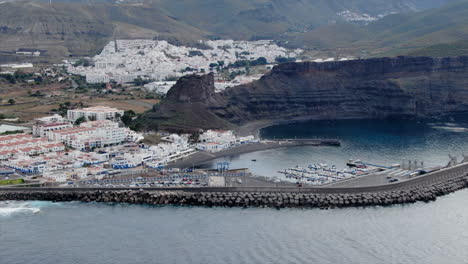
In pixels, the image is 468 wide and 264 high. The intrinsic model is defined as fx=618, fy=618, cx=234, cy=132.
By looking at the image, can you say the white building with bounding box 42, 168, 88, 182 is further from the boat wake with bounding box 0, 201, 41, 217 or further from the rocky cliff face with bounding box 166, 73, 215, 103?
the rocky cliff face with bounding box 166, 73, 215, 103

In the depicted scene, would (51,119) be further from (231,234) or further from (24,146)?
(231,234)

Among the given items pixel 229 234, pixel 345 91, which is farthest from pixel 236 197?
pixel 345 91

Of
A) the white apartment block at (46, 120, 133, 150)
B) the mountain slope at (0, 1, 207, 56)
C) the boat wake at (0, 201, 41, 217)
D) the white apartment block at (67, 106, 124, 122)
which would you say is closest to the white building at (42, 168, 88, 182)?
the boat wake at (0, 201, 41, 217)

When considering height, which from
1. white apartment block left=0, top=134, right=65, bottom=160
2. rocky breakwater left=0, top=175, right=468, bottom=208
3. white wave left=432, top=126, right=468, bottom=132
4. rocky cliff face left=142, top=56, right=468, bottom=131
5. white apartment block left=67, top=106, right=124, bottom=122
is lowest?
rocky breakwater left=0, top=175, right=468, bottom=208

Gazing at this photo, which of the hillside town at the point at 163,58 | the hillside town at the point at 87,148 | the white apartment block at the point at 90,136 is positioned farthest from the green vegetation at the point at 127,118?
the hillside town at the point at 163,58

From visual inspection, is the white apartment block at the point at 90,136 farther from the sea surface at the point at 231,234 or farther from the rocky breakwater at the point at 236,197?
the sea surface at the point at 231,234

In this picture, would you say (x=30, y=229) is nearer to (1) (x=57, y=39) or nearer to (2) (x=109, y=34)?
(1) (x=57, y=39)

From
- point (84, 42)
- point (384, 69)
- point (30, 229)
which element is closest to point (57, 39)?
point (84, 42)

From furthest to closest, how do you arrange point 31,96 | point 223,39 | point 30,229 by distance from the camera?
point 223,39 < point 31,96 < point 30,229
